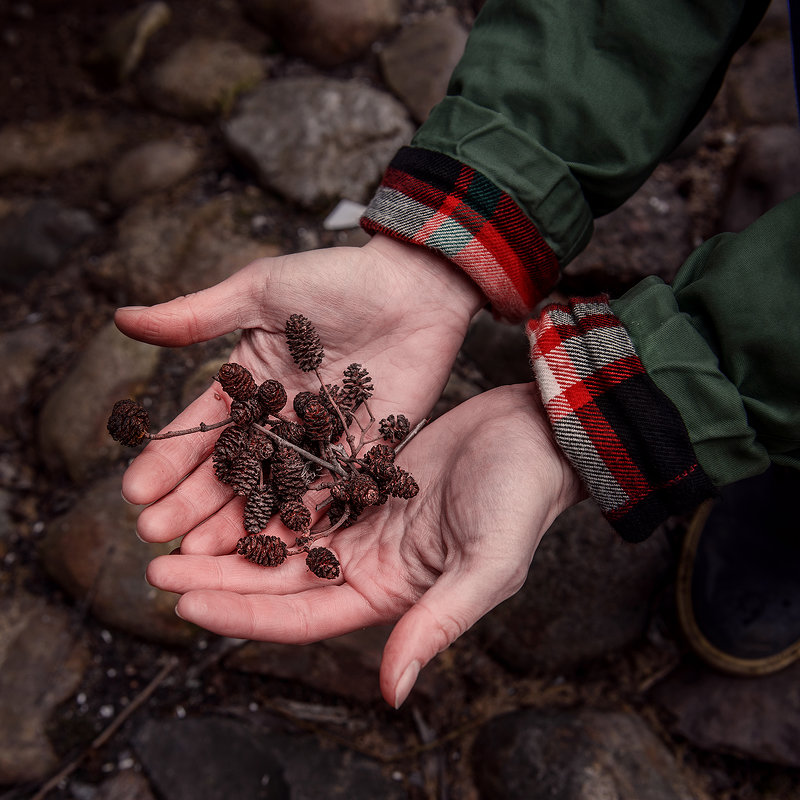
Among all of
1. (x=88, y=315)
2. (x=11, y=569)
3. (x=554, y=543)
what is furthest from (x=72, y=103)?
(x=554, y=543)

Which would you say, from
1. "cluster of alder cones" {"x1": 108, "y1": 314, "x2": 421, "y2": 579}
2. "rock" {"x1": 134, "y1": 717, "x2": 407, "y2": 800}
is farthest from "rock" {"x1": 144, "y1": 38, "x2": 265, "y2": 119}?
"rock" {"x1": 134, "y1": 717, "x2": 407, "y2": 800}

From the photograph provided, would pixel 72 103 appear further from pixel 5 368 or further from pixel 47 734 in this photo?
pixel 47 734

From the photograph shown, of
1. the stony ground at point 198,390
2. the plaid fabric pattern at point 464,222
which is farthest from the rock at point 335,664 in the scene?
the plaid fabric pattern at point 464,222

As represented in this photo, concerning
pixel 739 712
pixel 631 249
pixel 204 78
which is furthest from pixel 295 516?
pixel 204 78

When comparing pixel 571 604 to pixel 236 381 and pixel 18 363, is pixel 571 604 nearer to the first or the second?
pixel 236 381

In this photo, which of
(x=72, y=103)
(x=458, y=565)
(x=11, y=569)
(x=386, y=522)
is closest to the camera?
(x=458, y=565)

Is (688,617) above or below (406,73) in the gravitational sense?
below

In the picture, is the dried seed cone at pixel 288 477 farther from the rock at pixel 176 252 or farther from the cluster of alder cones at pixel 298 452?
the rock at pixel 176 252
